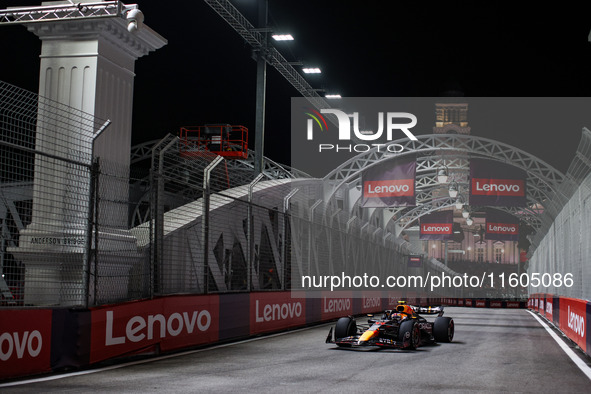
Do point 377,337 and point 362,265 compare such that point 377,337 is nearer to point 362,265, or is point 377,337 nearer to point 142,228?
point 142,228

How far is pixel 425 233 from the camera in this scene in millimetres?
38750

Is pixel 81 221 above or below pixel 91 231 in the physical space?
above

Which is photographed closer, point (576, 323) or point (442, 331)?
point (576, 323)

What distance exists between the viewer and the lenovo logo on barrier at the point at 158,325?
31.2ft

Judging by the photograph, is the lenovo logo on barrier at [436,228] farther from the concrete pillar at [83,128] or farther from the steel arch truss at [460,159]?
the concrete pillar at [83,128]

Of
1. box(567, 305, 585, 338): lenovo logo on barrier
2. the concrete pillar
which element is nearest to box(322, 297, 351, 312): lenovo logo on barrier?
box(567, 305, 585, 338): lenovo logo on barrier

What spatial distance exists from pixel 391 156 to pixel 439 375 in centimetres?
2097

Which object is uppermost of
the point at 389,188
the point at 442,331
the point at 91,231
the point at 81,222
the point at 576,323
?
the point at 389,188

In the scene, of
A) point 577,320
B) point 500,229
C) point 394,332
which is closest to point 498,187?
point 577,320

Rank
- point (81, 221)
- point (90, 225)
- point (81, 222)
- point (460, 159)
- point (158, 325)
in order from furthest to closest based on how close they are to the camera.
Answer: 1. point (460, 159)
2. point (158, 325)
3. point (81, 221)
4. point (81, 222)
5. point (90, 225)

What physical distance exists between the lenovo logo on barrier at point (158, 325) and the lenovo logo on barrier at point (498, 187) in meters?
15.1

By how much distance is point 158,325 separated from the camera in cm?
1073

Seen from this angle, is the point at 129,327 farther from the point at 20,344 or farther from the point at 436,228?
the point at 436,228

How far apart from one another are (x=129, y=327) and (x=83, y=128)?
10.0 feet
